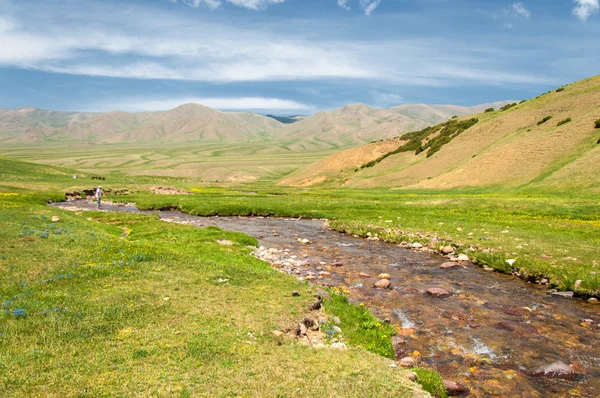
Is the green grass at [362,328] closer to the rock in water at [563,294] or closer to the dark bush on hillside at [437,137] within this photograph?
the rock in water at [563,294]

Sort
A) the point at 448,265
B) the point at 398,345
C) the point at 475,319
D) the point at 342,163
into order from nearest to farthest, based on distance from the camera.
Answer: the point at 398,345
the point at 475,319
the point at 448,265
the point at 342,163

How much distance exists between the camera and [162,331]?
11.6 metres

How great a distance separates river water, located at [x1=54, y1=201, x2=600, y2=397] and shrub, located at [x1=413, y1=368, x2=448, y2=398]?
1145 millimetres

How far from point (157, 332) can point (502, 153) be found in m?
76.4

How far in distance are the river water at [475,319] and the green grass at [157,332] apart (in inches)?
117

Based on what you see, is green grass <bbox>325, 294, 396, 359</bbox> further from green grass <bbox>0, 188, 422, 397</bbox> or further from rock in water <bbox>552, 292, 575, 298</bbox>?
rock in water <bbox>552, 292, 575, 298</bbox>

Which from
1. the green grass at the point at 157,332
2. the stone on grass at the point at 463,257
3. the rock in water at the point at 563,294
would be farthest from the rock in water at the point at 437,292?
the stone on grass at the point at 463,257

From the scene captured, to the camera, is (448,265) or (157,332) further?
(448,265)

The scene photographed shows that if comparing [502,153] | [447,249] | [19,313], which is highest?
[502,153]

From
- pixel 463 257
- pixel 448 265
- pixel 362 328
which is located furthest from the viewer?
pixel 463 257

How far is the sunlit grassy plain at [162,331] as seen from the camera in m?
8.88

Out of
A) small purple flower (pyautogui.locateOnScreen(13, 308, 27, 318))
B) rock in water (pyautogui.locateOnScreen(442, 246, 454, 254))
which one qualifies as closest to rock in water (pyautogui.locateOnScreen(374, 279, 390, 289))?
rock in water (pyautogui.locateOnScreen(442, 246, 454, 254))

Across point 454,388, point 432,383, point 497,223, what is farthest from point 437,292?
point 497,223

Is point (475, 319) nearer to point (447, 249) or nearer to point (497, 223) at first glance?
point (447, 249)
